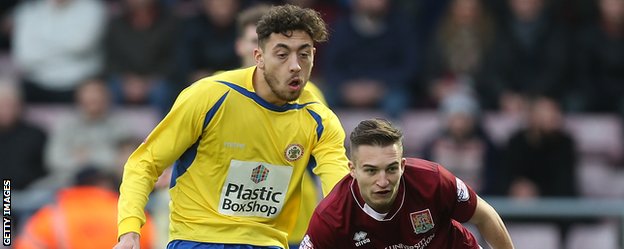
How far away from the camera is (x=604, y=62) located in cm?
1187

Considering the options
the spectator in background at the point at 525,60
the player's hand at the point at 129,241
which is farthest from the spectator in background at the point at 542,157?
the player's hand at the point at 129,241

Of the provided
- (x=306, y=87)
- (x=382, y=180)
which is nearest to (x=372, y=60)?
(x=306, y=87)

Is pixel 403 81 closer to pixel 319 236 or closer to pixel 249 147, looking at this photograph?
pixel 249 147

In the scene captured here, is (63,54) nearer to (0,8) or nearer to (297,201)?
(0,8)

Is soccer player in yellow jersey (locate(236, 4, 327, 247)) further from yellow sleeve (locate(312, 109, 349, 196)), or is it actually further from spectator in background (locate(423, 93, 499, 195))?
spectator in background (locate(423, 93, 499, 195))

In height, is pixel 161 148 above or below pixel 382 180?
above

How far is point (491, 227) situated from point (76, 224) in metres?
4.26

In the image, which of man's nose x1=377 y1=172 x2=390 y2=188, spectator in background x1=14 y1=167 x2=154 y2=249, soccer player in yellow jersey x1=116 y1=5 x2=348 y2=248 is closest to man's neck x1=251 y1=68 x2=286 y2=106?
soccer player in yellow jersey x1=116 y1=5 x2=348 y2=248

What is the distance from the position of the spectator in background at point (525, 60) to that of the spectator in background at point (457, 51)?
0.41 ft

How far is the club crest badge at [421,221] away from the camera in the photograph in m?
6.43

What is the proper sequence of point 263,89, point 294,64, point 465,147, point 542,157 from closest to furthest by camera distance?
point 294,64 < point 263,89 < point 465,147 < point 542,157

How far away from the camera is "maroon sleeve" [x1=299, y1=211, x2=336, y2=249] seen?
6422 mm

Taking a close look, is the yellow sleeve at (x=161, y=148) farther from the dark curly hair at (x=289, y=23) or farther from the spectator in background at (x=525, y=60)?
the spectator in background at (x=525, y=60)

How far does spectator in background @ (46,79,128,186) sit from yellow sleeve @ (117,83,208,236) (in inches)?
206
